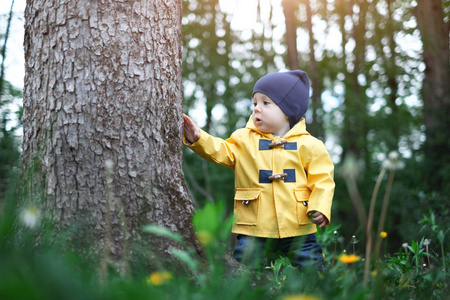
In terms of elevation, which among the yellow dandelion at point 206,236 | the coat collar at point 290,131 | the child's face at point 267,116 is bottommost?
the yellow dandelion at point 206,236

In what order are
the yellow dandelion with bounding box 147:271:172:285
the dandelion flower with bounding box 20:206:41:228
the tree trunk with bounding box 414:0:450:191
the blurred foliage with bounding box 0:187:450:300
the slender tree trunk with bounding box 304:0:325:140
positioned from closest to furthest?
1. the blurred foliage with bounding box 0:187:450:300
2. the yellow dandelion with bounding box 147:271:172:285
3. the dandelion flower with bounding box 20:206:41:228
4. the tree trunk with bounding box 414:0:450:191
5. the slender tree trunk with bounding box 304:0:325:140

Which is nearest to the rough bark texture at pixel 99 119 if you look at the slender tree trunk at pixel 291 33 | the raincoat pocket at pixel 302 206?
the raincoat pocket at pixel 302 206

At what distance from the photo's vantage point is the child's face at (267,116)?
301 centimetres

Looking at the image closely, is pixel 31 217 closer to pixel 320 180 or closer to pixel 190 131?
pixel 190 131

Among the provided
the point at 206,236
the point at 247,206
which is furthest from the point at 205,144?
the point at 206,236

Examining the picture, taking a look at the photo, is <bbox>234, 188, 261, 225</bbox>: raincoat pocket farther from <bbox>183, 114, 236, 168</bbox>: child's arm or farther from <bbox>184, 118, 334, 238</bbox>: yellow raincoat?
<bbox>183, 114, 236, 168</bbox>: child's arm

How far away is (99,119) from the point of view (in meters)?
2.13

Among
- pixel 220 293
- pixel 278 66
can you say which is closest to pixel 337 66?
pixel 278 66

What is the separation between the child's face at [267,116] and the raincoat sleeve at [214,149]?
0.24m

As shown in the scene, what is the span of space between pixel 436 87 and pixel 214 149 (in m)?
Result: 6.08

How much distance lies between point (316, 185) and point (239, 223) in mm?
583

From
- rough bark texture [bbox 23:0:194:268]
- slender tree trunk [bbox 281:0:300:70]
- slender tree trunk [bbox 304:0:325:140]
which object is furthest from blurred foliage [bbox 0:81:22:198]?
slender tree trunk [bbox 304:0:325:140]

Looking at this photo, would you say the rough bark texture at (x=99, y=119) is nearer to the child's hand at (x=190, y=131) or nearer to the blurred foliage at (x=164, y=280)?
the blurred foliage at (x=164, y=280)

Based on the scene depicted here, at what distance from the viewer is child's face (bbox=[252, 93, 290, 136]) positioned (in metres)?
3.01
